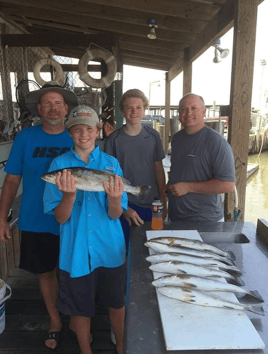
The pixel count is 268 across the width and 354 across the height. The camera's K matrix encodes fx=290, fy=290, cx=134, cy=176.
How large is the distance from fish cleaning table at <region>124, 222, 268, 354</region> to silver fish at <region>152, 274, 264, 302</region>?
0.07 meters

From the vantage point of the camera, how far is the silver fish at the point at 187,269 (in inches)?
58.7

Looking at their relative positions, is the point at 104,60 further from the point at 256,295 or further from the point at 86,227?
the point at 256,295

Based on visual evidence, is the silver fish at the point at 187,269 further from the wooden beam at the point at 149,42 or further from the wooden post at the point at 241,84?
the wooden beam at the point at 149,42

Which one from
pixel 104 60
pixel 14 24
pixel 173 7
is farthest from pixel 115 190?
pixel 14 24

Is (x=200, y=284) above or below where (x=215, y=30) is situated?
below

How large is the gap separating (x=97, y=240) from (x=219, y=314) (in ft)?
3.06

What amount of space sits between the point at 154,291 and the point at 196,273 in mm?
235

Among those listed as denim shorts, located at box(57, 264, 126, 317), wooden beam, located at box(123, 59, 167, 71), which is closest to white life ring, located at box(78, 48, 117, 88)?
denim shorts, located at box(57, 264, 126, 317)

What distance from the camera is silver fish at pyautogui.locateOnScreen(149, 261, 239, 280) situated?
1.49m

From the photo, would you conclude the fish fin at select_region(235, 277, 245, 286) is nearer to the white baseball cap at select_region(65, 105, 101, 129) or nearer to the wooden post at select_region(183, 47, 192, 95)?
the white baseball cap at select_region(65, 105, 101, 129)

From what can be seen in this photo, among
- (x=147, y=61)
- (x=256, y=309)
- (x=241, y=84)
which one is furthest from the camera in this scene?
(x=147, y=61)

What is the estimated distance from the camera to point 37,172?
7.55 feet

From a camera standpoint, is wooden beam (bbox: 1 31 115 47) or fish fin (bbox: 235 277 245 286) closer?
fish fin (bbox: 235 277 245 286)

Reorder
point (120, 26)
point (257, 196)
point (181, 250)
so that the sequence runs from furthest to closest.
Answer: point (257, 196), point (120, 26), point (181, 250)
